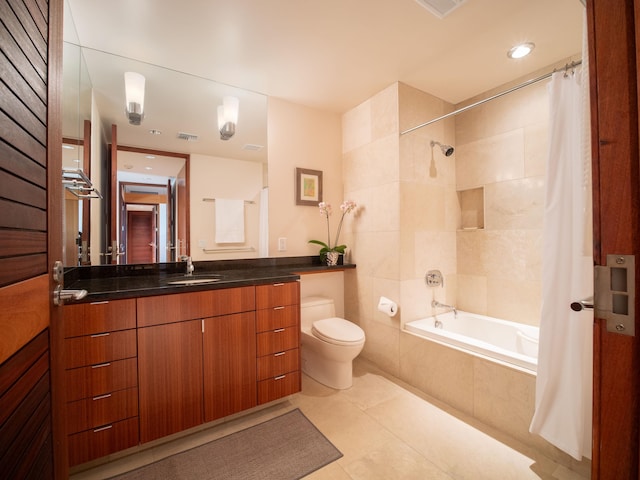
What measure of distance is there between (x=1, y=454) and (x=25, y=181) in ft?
1.75

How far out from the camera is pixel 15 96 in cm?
56

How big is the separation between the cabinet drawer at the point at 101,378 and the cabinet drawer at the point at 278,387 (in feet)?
2.43

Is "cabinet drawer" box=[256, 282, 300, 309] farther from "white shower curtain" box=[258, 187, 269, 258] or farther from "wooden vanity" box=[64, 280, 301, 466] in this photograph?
"white shower curtain" box=[258, 187, 269, 258]

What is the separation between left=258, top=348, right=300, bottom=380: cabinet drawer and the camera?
1.81 m

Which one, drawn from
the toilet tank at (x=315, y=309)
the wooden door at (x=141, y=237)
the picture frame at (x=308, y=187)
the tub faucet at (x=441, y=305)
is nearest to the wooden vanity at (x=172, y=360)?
the toilet tank at (x=315, y=309)

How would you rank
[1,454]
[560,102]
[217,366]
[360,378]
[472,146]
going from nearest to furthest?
[1,454]
[560,102]
[217,366]
[360,378]
[472,146]

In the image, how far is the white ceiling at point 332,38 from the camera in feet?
5.11

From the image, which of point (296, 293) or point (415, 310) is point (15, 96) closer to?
point (296, 293)

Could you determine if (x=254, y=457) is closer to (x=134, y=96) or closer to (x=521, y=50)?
(x=134, y=96)

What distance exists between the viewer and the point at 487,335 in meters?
2.36

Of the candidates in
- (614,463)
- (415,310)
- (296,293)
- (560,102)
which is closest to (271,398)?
(296,293)

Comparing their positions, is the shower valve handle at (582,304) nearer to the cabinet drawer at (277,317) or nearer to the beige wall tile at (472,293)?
the cabinet drawer at (277,317)

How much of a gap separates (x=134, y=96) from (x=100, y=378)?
1.88m

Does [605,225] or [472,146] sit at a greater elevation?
[472,146]
